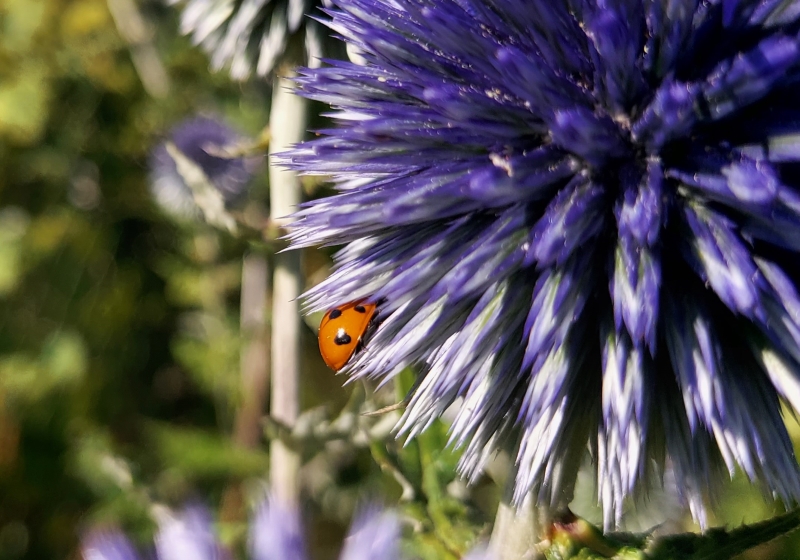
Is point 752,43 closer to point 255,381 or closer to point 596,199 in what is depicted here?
point 596,199

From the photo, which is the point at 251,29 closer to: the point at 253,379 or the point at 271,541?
the point at 271,541

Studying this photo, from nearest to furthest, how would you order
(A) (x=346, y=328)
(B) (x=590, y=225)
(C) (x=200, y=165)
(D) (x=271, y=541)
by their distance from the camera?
(B) (x=590, y=225), (D) (x=271, y=541), (A) (x=346, y=328), (C) (x=200, y=165)

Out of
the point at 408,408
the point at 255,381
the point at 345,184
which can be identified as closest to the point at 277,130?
the point at 345,184

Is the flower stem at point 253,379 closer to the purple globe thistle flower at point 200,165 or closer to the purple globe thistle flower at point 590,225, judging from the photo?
the purple globe thistle flower at point 200,165

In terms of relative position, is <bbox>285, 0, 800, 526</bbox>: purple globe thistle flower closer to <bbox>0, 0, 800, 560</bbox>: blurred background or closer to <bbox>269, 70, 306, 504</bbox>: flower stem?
<bbox>269, 70, 306, 504</bbox>: flower stem

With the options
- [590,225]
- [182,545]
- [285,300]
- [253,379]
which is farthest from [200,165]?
[590,225]
